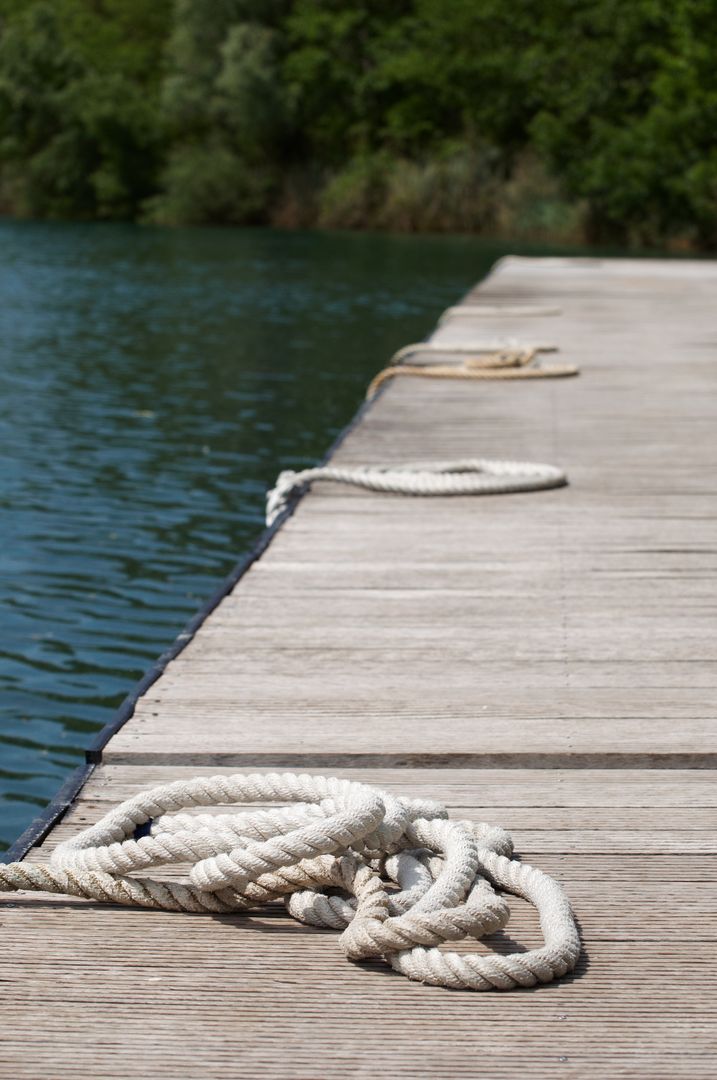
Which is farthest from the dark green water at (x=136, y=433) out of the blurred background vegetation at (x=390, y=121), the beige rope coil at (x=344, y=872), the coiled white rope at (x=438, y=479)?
the blurred background vegetation at (x=390, y=121)

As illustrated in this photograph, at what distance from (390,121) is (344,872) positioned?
3829cm

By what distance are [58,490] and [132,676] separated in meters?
3.29

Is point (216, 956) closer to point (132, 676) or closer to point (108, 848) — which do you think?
point (108, 848)

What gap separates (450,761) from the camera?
2.83 m

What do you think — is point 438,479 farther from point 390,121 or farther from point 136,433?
point 390,121

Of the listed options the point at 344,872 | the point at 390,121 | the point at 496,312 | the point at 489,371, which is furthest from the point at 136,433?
the point at 390,121

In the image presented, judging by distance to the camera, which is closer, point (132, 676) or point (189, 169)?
point (132, 676)

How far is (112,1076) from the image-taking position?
180 cm

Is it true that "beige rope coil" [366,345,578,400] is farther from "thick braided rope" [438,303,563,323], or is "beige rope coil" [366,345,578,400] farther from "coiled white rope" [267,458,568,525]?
"thick braided rope" [438,303,563,323]

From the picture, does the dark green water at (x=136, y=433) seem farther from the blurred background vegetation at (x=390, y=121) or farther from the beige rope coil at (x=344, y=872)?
the blurred background vegetation at (x=390, y=121)

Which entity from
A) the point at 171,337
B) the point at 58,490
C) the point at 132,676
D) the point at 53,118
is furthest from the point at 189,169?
the point at 132,676

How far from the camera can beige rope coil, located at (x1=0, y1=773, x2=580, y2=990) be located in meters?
2.02

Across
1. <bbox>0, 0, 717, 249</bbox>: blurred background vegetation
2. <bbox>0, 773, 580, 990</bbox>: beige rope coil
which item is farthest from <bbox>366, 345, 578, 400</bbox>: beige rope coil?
<bbox>0, 0, 717, 249</bbox>: blurred background vegetation

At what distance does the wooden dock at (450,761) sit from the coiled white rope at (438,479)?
0.20ft
